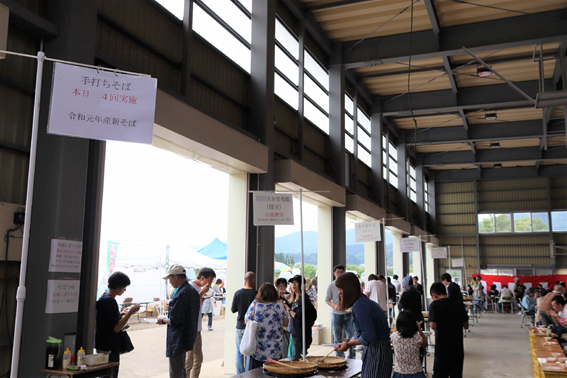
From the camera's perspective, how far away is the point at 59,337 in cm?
390

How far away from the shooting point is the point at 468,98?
13445 millimetres

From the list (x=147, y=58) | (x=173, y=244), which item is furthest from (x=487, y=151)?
(x=147, y=58)

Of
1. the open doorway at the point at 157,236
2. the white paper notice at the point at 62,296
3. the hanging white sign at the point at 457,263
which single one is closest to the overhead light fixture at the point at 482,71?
the open doorway at the point at 157,236

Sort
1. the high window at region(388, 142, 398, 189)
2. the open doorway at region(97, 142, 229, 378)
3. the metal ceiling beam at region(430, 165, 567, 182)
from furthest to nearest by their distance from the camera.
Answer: the metal ceiling beam at region(430, 165, 567, 182) < the high window at region(388, 142, 398, 189) < the open doorway at region(97, 142, 229, 378)

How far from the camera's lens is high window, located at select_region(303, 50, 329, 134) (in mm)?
10352

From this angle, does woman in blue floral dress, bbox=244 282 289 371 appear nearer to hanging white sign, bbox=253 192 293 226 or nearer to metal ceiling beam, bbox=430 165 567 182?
hanging white sign, bbox=253 192 293 226

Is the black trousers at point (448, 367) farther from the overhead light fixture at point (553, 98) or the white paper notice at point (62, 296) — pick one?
the overhead light fixture at point (553, 98)

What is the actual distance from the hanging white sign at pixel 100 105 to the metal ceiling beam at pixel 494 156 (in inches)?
758

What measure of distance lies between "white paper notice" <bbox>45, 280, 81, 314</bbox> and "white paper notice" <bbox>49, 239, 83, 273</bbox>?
106 millimetres

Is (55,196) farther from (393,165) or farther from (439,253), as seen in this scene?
(439,253)

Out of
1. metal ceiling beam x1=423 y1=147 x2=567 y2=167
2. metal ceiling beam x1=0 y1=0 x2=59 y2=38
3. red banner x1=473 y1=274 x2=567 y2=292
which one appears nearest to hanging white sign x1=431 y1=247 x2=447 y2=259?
metal ceiling beam x1=423 y1=147 x2=567 y2=167

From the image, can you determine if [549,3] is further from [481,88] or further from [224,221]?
[224,221]

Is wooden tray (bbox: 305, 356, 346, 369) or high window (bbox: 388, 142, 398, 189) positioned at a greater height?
high window (bbox: 388, 142, 398, 189)

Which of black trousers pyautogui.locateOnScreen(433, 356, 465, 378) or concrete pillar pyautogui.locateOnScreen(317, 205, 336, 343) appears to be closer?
black trousers pyautogui.locateOnScreen(433, 356, 465, 378)
